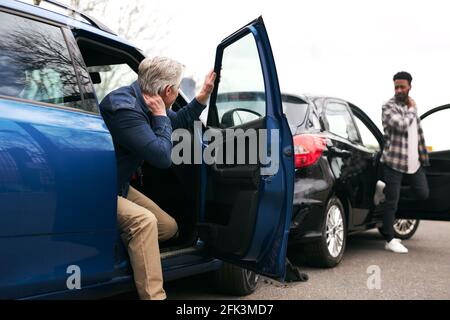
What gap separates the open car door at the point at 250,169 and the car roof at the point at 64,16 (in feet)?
2.39

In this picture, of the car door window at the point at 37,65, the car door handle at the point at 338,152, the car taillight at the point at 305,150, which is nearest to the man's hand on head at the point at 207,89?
the car door window at the point at 37,65

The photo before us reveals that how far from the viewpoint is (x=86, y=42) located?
3119mm

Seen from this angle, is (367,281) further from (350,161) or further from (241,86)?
(241,86)

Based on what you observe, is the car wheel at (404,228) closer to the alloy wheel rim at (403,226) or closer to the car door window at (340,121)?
the alloy wheel rim at (403,226)

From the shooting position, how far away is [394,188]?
572cm

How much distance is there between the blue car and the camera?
91.1 inches

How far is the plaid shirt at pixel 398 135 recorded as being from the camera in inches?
224

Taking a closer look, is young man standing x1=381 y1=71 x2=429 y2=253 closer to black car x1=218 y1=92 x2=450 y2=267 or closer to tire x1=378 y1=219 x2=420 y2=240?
black car x1=218 y1=92 x2=450 y2=267

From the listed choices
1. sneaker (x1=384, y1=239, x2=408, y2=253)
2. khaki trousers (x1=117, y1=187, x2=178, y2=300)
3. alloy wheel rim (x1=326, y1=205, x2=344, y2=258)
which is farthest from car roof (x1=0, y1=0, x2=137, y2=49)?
sneaker (x1=384, y1=239, x2=408, y2=253)

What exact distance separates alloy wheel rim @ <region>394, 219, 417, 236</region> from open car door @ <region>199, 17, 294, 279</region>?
3945mm
